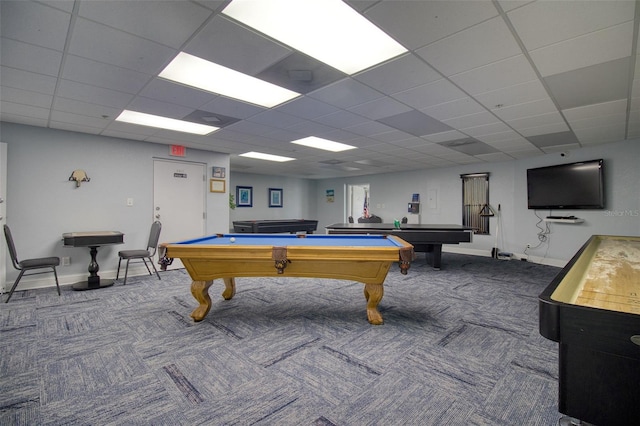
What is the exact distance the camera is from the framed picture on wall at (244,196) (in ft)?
31.9

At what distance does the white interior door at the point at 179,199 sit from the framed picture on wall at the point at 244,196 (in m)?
3.88

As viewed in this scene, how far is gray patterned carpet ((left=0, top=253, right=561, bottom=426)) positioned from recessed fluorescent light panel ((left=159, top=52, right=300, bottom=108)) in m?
2.36

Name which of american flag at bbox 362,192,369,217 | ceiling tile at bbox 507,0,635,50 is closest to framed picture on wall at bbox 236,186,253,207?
american flag at bbox 362,192,369,217

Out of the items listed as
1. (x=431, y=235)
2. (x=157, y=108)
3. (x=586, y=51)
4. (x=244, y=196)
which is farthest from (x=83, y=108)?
(x=244, y=196)

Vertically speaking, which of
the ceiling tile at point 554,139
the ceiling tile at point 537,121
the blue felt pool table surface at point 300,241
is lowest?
the blue felt pool table surface at point 300,241

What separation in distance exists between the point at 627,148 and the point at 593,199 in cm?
96

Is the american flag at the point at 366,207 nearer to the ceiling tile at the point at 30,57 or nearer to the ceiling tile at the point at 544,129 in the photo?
the ceiling tile at the point at 544,129

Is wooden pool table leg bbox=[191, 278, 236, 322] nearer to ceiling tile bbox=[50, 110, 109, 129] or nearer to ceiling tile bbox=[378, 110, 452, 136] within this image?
ceiling tile bbox=[50, 110, 109, 129]

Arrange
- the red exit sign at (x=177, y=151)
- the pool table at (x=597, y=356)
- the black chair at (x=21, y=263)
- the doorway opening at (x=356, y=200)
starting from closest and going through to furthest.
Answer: the pool table at (x=597, y=356) < the black chair at (x=21, y=263) < the red exit sign at (x=177, y=151) < the doorway opening at (x=356, y=200)

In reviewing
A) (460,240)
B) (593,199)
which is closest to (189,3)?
(460,240)

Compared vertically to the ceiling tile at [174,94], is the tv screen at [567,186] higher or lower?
lower

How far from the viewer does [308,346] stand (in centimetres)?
240

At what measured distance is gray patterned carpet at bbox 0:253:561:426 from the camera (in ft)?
5.35

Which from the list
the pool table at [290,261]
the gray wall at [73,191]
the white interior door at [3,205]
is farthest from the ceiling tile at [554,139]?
the white interior door at [3,205]
